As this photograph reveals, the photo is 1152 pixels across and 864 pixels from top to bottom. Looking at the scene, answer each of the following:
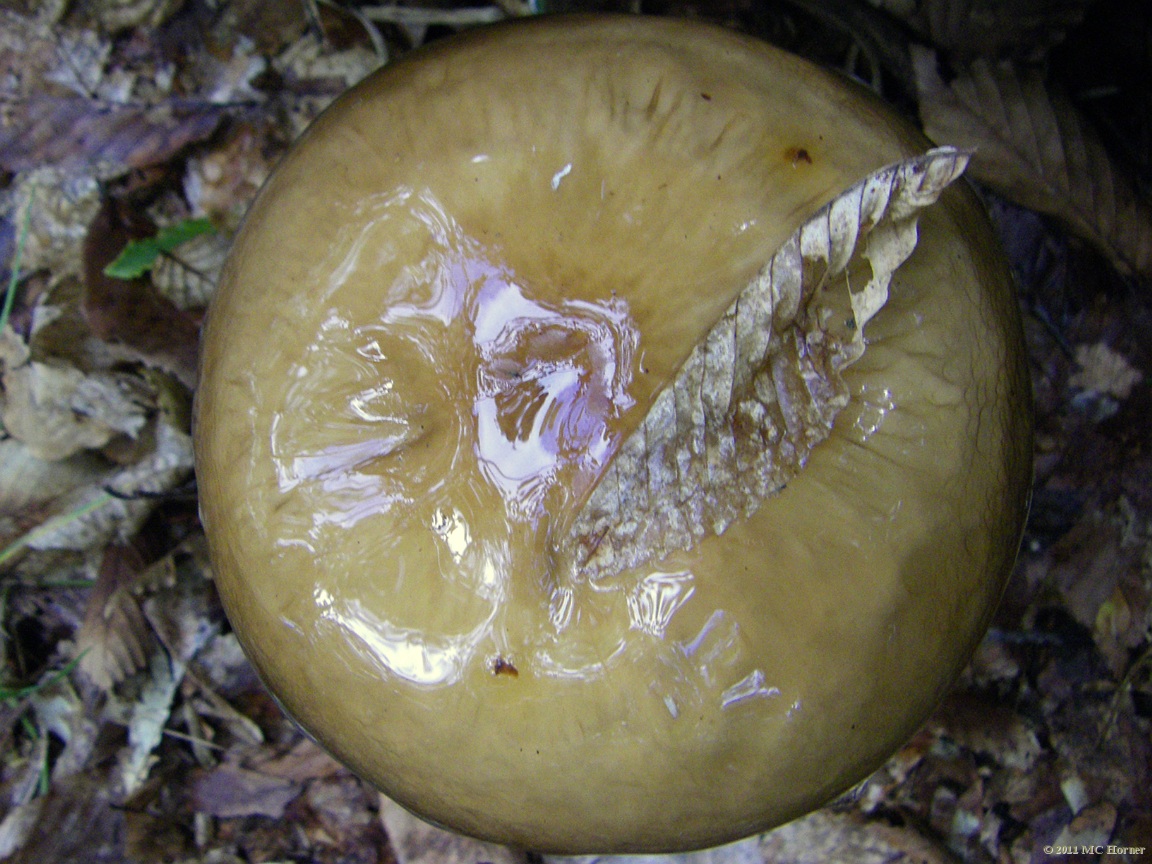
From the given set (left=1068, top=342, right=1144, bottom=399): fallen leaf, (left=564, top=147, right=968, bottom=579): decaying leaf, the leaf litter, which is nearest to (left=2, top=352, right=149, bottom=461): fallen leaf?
the leaf litter

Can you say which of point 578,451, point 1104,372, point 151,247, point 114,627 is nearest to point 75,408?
point 151,247

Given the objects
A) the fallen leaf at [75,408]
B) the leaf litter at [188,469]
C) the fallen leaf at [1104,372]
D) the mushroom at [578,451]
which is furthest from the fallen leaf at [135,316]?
the fallen leaf at [1104,372]

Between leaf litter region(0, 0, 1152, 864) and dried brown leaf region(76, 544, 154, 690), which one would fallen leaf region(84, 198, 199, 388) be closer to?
leaf litter region(0, 0, 1152, 864)

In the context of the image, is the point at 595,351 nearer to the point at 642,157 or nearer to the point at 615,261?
the point at 615,261

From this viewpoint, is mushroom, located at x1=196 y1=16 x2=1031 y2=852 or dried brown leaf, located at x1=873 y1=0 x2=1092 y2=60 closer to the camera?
mushroom, located at x1=196 y1=16 x2=1031 y2=852

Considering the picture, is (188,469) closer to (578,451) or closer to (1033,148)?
(578,451)

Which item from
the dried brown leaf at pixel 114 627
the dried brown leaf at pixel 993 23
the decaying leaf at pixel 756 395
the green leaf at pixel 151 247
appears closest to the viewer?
the decaying leaf at pixel 756 395

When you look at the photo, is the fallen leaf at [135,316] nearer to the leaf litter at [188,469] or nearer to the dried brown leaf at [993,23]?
the leaf litter at [188,469]

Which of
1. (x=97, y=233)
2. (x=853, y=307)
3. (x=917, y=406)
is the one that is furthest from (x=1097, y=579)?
(x=97, y=233)
